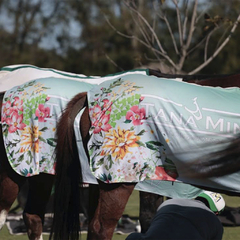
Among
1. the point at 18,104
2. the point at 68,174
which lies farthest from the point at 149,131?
the point at 18,104

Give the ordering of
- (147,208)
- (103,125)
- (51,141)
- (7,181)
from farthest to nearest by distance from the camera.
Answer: (147,208), (7,181), (51,141), (103,125)

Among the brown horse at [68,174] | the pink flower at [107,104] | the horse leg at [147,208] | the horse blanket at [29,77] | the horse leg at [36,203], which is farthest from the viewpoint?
the horse leg at [147,208]

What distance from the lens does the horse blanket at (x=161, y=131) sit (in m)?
3.36

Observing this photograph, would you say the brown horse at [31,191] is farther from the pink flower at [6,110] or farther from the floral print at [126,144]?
the floral print at [126,144]

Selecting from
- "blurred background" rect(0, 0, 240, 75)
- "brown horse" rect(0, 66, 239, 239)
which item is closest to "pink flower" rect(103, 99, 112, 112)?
"brown horse" rect(0, 66, 239, 239)

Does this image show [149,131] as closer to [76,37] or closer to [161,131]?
[161,131]

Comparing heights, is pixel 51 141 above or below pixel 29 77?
below

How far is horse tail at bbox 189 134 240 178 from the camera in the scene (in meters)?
3.35

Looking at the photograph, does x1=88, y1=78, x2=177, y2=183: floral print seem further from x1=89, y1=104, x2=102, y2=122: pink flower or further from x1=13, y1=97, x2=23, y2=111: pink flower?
x1=13, y1=97, x2=23, y2=111: pink flower

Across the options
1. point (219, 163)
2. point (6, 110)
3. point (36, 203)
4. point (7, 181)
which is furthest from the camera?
point (36, 203)

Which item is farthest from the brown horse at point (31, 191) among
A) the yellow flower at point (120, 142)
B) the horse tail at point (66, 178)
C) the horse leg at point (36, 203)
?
the yellow flower at point (120, 142)

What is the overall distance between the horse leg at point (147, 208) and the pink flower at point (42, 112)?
1627 mm

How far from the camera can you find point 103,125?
11.3ft

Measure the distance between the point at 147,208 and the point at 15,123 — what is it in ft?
5.53
